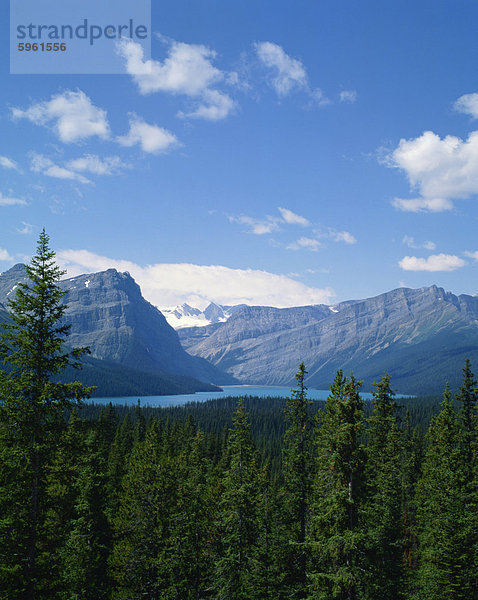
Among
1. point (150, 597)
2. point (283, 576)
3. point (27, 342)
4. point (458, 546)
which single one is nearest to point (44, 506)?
A: point (27, 342)

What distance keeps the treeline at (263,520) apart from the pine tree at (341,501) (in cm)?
7

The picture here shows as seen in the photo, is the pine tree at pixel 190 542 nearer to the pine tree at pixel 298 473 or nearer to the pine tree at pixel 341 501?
the pine tree at pixel 298 473

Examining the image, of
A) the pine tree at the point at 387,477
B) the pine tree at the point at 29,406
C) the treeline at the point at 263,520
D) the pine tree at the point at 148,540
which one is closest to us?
the pine tree at the point at 29,406

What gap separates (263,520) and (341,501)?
42.7 ft

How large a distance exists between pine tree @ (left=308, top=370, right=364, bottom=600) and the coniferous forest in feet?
0.25

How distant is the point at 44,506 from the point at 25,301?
932cm

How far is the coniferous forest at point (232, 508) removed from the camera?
687 inches

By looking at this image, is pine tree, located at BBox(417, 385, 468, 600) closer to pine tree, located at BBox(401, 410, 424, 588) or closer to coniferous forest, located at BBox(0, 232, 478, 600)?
coniferous forest, located at BBox(0, 232, 478, 600)

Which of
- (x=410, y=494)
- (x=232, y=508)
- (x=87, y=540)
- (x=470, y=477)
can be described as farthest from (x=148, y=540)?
(x=410, y=494)

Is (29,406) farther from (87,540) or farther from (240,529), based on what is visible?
(87,540)

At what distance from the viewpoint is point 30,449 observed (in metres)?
17.2

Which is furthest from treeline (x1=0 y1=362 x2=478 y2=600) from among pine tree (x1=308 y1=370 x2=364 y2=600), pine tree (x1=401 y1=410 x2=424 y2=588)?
pine tree (x1=401 y1=410 x2=424 y2=588)

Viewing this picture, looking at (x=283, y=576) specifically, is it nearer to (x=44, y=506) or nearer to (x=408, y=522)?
(x=44, y=506)

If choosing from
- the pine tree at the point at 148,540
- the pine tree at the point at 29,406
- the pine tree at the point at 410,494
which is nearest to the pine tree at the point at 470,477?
the pine tree at the point at 410,494
